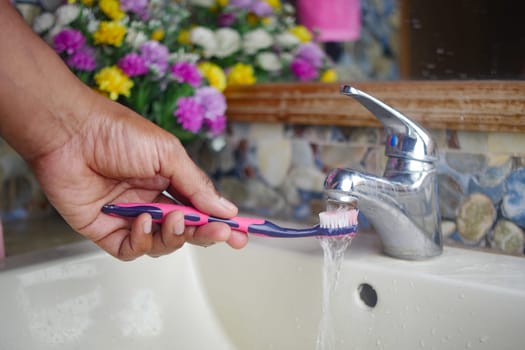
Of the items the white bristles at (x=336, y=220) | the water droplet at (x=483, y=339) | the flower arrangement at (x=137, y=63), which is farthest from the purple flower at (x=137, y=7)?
the water droplet at (x=483, y=339)

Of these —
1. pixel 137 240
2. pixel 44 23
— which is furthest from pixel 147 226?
pixel 44 23

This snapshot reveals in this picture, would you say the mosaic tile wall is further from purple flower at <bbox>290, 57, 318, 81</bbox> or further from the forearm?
the forearm

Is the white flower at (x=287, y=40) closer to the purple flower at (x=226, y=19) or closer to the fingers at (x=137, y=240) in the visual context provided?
the purple flower at (x=226, y=19)

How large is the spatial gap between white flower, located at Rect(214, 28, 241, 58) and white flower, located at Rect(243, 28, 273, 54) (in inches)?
0.6

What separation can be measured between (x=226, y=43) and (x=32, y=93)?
36 cm

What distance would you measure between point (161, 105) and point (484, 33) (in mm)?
404

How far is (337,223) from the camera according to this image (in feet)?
1.78

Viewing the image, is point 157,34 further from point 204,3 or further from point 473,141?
point 473,141

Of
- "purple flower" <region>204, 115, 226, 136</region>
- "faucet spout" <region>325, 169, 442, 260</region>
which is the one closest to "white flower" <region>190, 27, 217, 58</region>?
"purple flower" <region>204, 115, 226, 136</region>

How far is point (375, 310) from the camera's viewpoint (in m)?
0.60

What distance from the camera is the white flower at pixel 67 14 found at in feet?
2.54

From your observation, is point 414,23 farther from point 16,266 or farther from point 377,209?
point 16,266

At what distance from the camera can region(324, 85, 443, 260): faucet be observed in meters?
0.55

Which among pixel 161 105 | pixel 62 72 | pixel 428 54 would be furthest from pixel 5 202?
pixel 428 54
